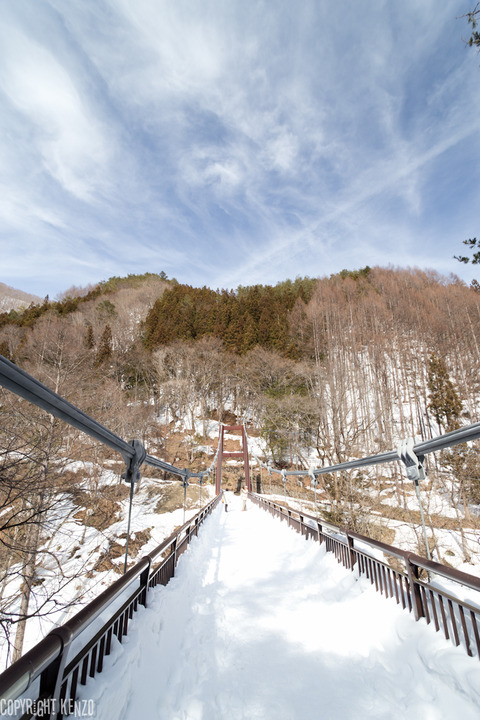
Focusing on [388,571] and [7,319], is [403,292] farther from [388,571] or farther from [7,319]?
[7,319]

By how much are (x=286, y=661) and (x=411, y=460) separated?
4.65ft

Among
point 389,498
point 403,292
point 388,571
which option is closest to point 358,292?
point 403,292

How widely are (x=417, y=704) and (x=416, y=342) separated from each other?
A: 2835 centimetres

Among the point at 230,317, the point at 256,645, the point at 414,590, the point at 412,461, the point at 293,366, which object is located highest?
the point at 230,317

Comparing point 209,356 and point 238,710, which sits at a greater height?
point 209,356

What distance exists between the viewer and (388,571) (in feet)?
6.59

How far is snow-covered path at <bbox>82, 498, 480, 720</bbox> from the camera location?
127 cm

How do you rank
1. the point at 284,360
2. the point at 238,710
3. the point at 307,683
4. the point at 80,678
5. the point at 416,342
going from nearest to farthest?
the point at 80,678 < the point at 238,710 < the point at 307,683 < the point at 284,360 < the point at 416,342

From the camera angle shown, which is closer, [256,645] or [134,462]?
[256,645]

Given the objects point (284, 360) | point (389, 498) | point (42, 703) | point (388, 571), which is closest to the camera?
point (42, 703)

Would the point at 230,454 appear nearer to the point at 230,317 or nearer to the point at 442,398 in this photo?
the point at 442,398

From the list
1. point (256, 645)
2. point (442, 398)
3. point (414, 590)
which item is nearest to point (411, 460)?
point (414, 590)

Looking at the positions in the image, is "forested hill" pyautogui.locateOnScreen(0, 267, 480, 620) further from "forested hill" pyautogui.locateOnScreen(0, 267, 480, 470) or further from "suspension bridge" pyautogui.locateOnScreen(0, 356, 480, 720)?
"suspension bridge" pyautogui.locateOnScreen(0, 356, 480, 720)

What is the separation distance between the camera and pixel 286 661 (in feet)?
5.80
